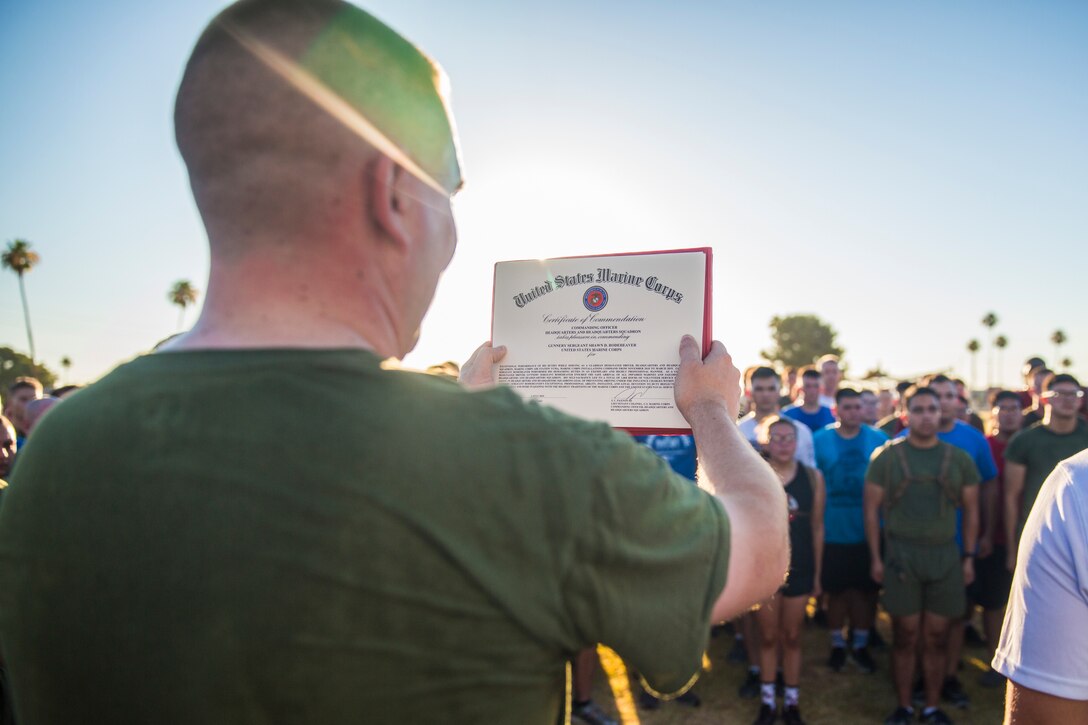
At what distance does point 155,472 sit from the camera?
85cm

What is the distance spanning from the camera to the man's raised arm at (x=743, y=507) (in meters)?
0.98

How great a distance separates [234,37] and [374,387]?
582mm

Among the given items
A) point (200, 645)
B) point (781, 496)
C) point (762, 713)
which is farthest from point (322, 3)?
point (762, 713)

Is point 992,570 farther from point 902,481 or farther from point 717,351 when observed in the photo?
point 717,351

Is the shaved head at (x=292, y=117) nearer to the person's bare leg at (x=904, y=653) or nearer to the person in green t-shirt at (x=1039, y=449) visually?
the person's bare leg at (x=904, y=653)

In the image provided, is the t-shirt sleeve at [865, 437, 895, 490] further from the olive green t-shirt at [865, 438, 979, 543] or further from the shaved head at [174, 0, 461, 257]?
the shaved head at [174, 0, 461, 257]

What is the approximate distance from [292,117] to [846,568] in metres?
7.36

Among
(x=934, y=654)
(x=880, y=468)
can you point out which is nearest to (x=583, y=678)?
(x=934, y=654)

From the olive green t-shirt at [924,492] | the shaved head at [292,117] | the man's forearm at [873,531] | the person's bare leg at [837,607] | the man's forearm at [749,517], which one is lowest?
the person's bare leg at [837,607]

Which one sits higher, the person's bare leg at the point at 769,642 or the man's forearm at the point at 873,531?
the man's forearm at the point at 873,531

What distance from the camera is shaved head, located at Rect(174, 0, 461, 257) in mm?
969

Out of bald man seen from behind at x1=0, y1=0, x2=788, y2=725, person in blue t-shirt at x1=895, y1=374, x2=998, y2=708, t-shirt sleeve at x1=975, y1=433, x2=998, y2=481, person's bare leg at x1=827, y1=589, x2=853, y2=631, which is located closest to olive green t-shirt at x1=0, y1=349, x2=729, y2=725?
bald man seen from behind at x1=0, y1=0, x2=788, y2=725

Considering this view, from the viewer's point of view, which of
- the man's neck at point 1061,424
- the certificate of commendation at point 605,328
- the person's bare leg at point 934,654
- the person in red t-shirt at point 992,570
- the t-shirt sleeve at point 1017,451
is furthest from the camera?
the person in red t-shirt at point 992,570

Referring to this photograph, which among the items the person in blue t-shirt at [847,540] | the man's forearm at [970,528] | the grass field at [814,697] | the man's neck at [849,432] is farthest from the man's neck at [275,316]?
the man's neck at [849,432]
